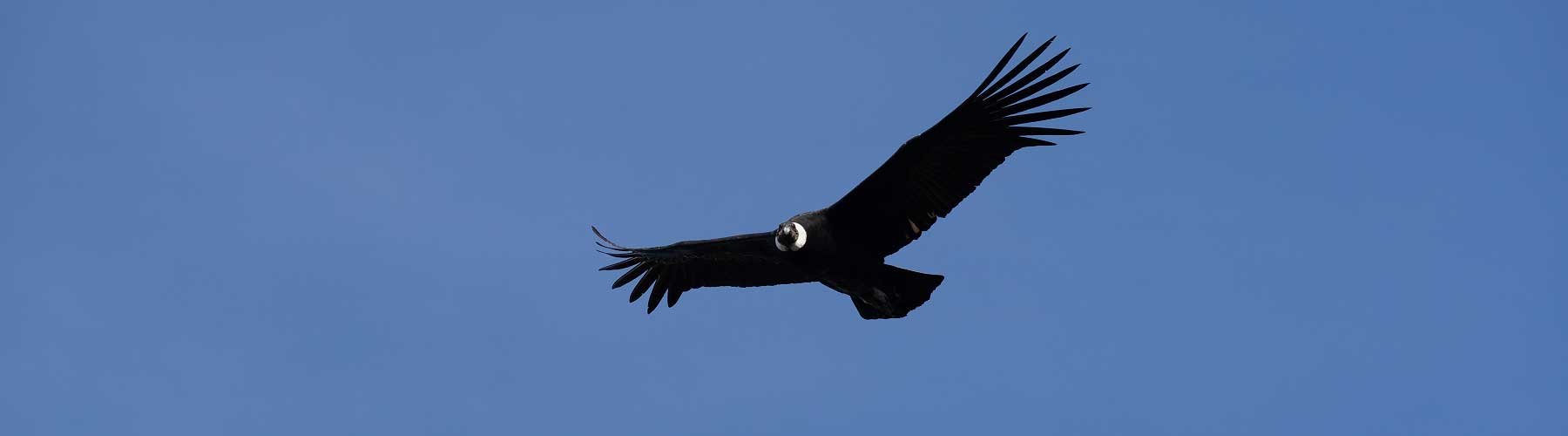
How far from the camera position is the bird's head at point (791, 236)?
20094mm

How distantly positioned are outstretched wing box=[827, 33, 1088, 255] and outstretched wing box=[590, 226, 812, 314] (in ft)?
4.43

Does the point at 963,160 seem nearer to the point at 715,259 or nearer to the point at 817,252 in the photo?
the point at 817,252

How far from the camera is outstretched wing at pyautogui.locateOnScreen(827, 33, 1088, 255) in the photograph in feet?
62.1

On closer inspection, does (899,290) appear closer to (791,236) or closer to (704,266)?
(791,236)

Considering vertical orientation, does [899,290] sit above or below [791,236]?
below

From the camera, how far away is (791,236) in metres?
20.1

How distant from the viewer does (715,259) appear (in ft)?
73.0

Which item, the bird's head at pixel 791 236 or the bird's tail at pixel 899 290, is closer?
the bird's head at pixel 791 236

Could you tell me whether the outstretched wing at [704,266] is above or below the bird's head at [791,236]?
above

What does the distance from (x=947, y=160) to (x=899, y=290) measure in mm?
1814

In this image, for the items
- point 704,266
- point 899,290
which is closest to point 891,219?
point 899,290

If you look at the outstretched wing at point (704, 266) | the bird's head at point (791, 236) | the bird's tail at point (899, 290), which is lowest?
the bird's tail at point (899, 290)

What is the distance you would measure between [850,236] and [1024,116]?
267 cm

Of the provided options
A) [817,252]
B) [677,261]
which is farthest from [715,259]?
[817,252]
